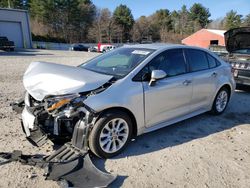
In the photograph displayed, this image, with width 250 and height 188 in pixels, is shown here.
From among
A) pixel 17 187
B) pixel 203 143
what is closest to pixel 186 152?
pixel 203 143

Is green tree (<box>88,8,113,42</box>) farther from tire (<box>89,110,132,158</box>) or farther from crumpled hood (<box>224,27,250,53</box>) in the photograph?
tire (<box>89,110,132,158</box>)

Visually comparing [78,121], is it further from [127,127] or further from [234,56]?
[234,56]

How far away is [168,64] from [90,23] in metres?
60.2

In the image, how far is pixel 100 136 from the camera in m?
3.42

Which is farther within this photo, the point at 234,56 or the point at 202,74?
the point at 234,56

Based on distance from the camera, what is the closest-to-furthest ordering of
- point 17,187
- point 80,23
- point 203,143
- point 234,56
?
point 17,187, point 203,143, point 234,56, point 80,23

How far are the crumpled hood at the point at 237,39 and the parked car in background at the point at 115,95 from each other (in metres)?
3.62

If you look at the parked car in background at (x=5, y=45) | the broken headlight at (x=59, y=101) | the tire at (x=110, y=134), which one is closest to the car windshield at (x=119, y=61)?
the tire at (x=110, y=134)

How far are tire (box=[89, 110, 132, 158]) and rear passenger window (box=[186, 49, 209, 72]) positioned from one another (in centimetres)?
187

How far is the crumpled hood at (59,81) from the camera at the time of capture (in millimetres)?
3305

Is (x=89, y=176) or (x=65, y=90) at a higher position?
(x=65, y=90)

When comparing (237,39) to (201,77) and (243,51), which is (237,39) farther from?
(201,77)

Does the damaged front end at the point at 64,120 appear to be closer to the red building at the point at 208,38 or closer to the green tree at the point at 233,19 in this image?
the red building at the point at 208,38

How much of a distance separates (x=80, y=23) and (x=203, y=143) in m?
59.6
